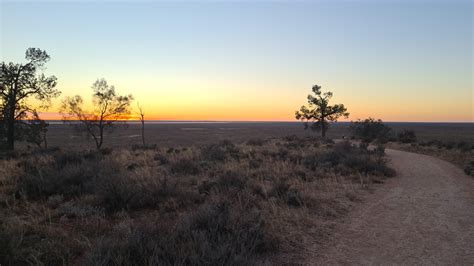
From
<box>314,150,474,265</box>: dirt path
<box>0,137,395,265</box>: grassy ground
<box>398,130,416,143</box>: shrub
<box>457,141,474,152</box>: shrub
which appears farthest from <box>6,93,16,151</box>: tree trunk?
<box>398,130,416,143</box>: shrub

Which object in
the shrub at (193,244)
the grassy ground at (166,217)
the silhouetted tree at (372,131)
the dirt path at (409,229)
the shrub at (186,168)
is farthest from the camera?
the silhouetted tree at (372,131)

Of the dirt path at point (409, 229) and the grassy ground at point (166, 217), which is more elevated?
the grassy ground at point (166, 217)

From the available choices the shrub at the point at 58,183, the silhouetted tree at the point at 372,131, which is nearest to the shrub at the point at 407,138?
the silhouetted tree at the point at 372,131

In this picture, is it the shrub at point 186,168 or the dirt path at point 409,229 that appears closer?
the dirt path at point 409,229

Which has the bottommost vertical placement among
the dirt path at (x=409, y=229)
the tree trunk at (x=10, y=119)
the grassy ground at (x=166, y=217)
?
the dirt path at (x=409, y=229)

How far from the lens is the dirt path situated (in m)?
5.46

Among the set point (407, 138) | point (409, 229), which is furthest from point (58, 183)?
point (407, 138)

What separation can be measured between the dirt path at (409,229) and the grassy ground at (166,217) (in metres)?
0.58

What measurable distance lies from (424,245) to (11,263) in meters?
7.29

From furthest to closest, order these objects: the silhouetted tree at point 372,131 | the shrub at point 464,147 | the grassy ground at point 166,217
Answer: the silhouetted tree at point 372,131 → the shrub at point 464,147 → the grassy ground at point 166,217

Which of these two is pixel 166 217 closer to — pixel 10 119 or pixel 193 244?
pixel 193 244

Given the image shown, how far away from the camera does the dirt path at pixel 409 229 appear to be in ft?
17.9

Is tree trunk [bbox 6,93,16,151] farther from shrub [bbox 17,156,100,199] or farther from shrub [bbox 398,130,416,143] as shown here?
shrub [bbox 398,130,416,143]

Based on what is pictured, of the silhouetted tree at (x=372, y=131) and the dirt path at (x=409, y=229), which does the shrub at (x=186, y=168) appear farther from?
the silhouetted tree at (x=372, y=131)
